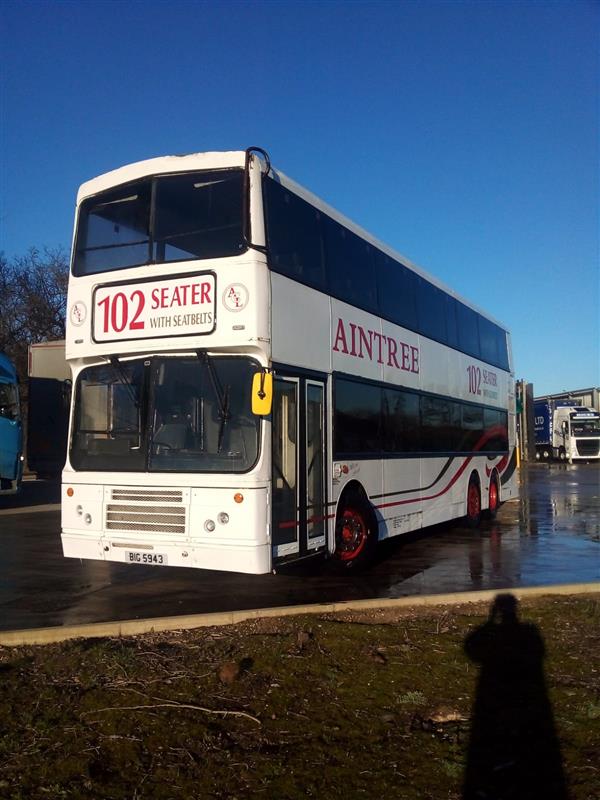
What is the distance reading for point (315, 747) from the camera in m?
4.29

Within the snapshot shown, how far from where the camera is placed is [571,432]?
50.9 m

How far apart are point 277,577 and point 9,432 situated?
11534mm

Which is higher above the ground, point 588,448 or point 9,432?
point 9,432

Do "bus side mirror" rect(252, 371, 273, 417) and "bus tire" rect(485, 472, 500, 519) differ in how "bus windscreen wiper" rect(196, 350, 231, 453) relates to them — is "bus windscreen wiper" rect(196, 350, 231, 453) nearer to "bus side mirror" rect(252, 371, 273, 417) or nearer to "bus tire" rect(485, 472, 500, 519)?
"bus side mirror" rect(252, 371, 273, 417)

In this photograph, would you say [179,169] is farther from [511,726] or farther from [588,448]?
[588,448]

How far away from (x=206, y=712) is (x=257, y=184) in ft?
17.9

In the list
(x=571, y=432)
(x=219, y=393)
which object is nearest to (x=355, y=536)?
(x=219, y=393)

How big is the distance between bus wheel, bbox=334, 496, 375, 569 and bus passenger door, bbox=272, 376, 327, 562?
2.99 feet

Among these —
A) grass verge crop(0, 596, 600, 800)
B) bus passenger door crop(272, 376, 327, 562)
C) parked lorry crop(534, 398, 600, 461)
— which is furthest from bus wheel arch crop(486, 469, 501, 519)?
parked lorry crop(534, 398, 600, 461)

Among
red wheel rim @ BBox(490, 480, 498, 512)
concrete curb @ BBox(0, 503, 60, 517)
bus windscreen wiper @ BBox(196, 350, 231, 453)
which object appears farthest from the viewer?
concrete curb @ BBox(0, 503, 60, 517)

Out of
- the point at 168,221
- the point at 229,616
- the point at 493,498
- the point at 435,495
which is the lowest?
the point at 229,616

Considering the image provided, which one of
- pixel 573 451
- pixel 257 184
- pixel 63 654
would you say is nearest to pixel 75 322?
pixel 257 184

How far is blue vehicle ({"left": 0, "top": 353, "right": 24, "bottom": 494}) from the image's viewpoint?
19.0 metres

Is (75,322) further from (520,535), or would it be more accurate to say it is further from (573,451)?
(573,451)
